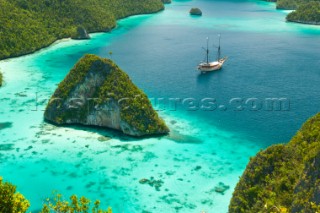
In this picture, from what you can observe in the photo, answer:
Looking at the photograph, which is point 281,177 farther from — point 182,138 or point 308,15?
point 308,15

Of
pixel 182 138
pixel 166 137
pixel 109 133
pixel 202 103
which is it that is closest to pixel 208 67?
pixel 202 103

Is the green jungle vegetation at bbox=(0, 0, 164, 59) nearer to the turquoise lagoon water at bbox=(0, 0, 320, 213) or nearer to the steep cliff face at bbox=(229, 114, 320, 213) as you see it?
the turquoise lagoon water at bbox=(0, 0, 320, 213)

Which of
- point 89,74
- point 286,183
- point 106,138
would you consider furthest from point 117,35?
point 286,183

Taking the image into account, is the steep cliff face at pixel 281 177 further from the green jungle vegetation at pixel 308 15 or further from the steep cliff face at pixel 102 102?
the green jungle vegetation at pixel 308 15

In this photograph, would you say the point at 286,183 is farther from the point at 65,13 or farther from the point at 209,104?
the point at 65,13

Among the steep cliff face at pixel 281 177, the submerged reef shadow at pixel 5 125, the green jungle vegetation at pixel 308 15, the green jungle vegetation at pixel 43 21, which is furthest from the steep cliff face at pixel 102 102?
the green jungle vegetation at pixel 308 15

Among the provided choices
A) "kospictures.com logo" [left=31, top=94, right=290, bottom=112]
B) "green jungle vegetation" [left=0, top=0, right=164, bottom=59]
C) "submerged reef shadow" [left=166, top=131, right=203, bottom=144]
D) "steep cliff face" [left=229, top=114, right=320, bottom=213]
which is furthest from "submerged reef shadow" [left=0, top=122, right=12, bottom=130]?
"green jungle vegetation" [left=0, top=0, right=164, bottom=59]

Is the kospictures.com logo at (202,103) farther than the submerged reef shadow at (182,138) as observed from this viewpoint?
Yes
